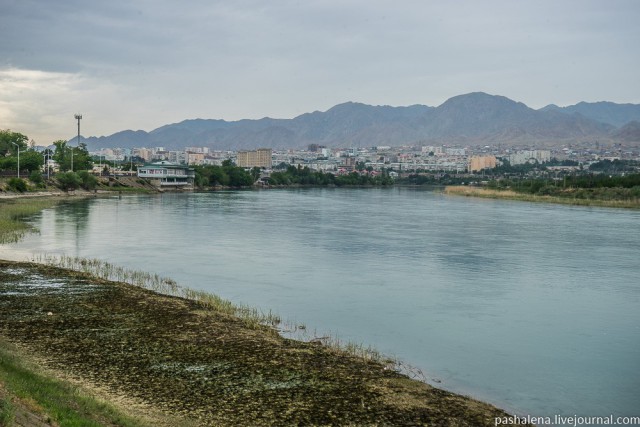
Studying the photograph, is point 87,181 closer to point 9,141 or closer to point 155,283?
point 9,141

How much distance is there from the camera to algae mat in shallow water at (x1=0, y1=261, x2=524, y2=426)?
8.98m

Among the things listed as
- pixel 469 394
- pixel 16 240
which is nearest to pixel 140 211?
pixel 16 240

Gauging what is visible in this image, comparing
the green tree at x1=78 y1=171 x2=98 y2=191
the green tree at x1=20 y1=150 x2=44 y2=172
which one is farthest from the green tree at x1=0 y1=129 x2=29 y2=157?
the green tree at x1=78 y1=171 x2=98 y2=191

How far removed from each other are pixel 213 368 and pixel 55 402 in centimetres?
314

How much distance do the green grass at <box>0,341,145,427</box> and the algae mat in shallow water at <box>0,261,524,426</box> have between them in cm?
75

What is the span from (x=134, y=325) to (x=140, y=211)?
39.2 metres

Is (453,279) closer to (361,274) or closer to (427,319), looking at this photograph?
(361,274)

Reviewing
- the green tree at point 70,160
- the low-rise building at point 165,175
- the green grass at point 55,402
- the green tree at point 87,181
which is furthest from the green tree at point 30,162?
the green grass at point 55,402

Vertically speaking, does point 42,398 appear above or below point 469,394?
above

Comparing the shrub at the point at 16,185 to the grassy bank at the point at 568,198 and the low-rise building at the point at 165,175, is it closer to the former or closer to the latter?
the low-rise building at the point at 165,175

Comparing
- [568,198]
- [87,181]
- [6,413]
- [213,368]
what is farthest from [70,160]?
[6,413]

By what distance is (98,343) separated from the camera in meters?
11.8

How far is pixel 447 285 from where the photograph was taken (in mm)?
20688

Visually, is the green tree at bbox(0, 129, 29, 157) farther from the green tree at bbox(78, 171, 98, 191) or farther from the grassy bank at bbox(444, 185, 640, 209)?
the grassy bank at bbox(444, 185, 640, 209)
